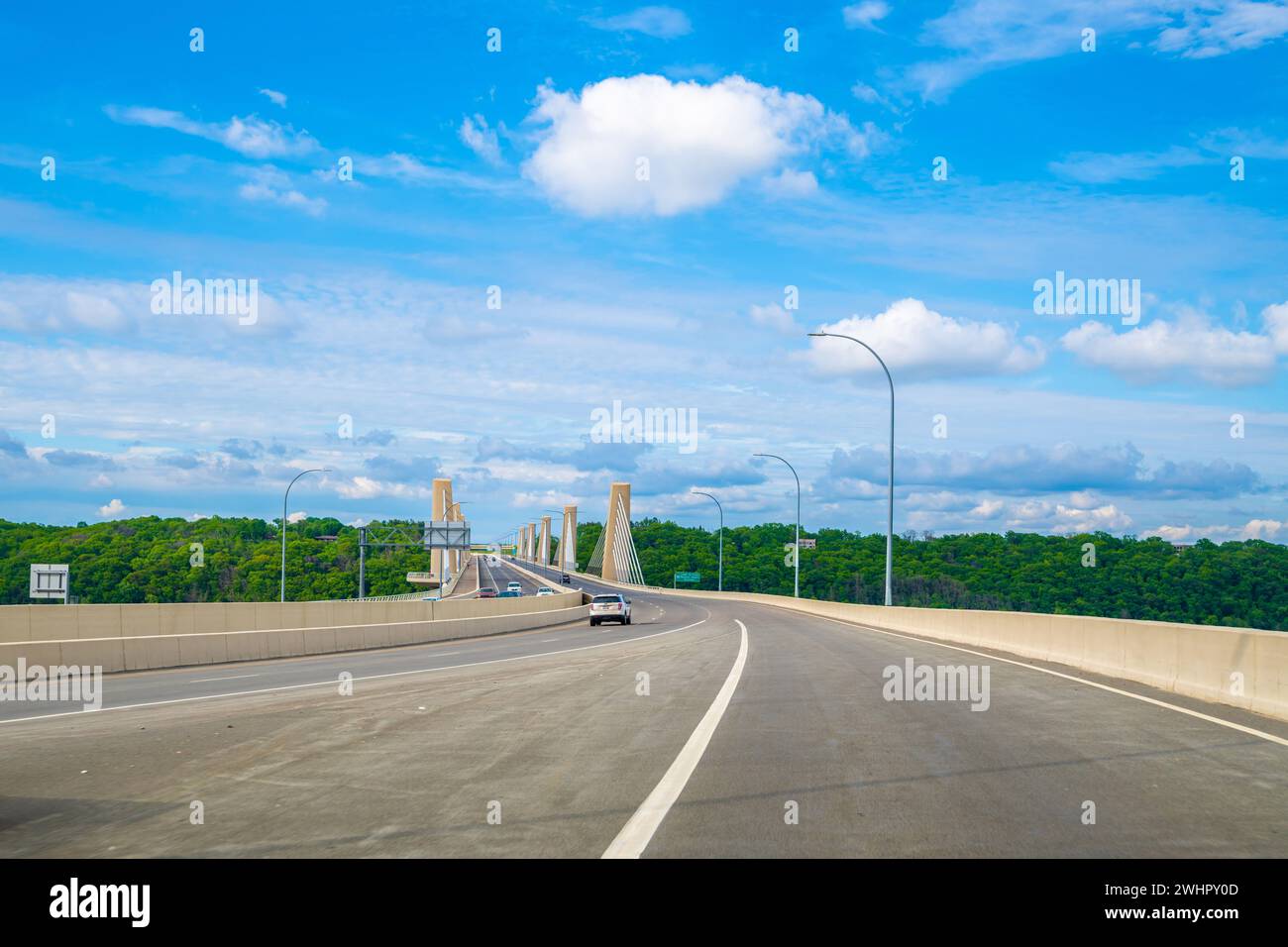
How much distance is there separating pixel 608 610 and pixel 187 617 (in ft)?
73.0

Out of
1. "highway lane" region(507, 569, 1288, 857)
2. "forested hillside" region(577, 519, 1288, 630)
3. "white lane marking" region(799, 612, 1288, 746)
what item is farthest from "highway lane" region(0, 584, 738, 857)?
"forested hillside" region(577, 519, 1288, 630)

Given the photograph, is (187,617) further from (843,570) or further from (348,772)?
(843,570)

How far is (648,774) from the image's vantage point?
29.5ft

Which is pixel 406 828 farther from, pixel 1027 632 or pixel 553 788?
pixel 1027 632

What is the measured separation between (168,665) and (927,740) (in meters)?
18.5

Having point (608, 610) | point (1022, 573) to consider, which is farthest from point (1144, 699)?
point (1022, 573)

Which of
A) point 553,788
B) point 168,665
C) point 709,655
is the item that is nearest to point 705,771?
point 553,788

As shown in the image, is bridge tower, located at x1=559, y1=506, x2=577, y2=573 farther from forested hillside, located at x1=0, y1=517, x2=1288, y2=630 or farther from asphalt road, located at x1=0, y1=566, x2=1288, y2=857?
asphalt road, located at x1=0, y1=566, x2=1288, y2=857

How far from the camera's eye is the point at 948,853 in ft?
20.6

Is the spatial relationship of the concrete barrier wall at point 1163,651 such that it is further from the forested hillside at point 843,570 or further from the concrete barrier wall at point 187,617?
the forested hillside at point 843,570

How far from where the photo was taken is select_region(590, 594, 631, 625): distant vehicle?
5047cm

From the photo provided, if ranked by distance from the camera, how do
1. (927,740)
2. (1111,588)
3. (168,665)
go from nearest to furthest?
(927,740), (168,665), (1111,588)
